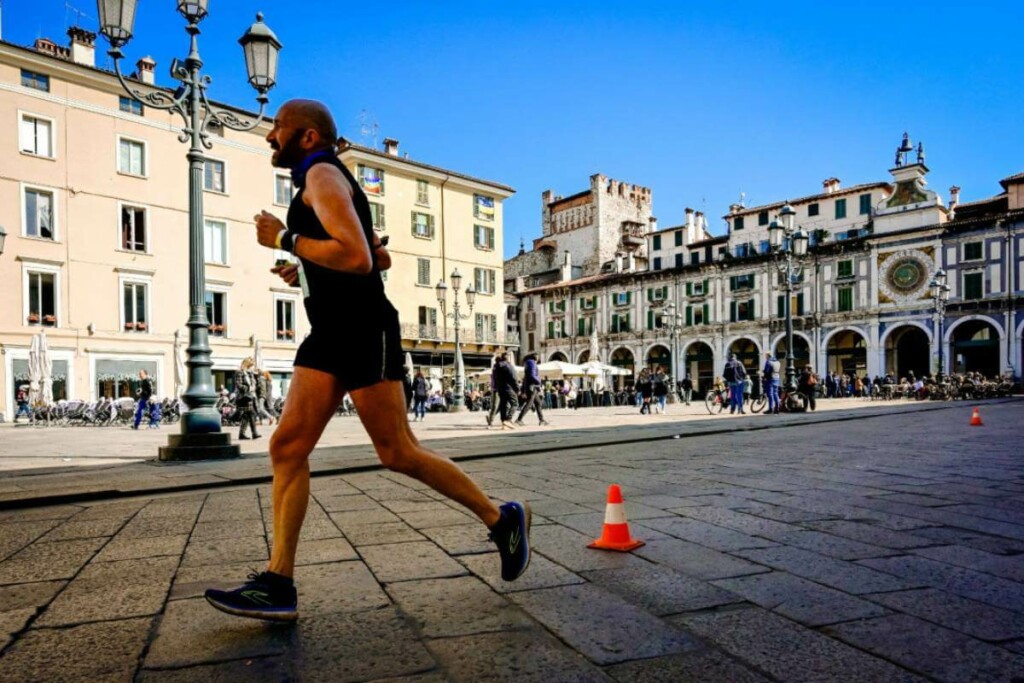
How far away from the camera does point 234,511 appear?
4828mm

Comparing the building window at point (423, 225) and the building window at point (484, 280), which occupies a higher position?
the building window at point (423, 225)

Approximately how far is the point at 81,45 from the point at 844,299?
4334cm

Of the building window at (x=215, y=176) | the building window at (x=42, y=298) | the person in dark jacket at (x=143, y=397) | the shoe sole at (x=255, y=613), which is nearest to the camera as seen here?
the shoe sole at (x=255, y=613)

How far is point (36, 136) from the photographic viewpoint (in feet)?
85.2

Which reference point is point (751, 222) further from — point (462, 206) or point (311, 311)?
point (311, 311)

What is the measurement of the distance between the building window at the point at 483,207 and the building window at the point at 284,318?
14293mm

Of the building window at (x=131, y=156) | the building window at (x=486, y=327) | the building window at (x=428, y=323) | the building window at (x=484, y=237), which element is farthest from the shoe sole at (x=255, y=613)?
the building window at (x=484, y=237)

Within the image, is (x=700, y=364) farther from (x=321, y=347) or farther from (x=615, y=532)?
(x=321, y=347)

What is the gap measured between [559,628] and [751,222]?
52827 millimetres

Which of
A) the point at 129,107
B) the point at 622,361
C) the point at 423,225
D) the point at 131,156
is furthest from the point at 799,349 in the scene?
the point at 129,107

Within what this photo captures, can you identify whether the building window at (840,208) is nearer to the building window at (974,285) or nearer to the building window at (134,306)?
the building window at (974,285)

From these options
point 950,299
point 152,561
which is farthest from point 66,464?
point 950,299

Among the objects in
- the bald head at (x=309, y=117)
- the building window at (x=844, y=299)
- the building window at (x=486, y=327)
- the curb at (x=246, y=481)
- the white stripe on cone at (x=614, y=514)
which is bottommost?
the curb at (x=246, y=481)

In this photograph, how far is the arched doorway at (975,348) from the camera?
131 feet
